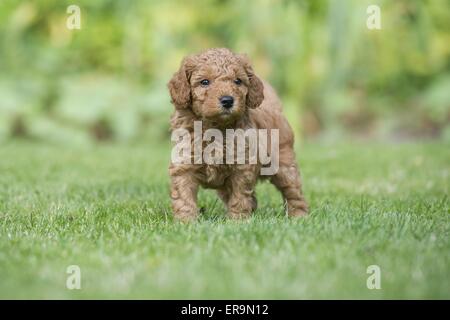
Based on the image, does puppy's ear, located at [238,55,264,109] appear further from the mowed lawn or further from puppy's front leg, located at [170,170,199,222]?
the mowed lawn

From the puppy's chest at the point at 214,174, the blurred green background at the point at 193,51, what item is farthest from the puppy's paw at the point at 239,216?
the blurred green background at the point at 193,51

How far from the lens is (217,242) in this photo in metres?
3.97

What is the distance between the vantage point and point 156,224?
4535mm

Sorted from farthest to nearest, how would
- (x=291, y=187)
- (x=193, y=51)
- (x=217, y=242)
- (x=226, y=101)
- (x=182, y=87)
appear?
1. (x=193, y=51)
2. (x=291, y=187)
3. (x=182, y=87)
4. (x=226, y=101)
5. (x=217, y=242)

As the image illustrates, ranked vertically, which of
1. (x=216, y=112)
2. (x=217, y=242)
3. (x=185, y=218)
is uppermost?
(x=216, y=112)

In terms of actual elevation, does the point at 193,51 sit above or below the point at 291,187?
above

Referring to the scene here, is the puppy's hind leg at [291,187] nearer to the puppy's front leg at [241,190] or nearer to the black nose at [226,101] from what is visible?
the puppy's front leg at [241,190]

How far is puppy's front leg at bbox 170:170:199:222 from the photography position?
461 centimetres

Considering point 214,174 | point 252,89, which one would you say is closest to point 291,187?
point 214,174

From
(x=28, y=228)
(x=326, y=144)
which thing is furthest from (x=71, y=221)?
(x=326, y=144)

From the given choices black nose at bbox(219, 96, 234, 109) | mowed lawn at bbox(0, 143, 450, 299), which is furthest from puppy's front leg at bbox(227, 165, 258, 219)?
black nose at bbox(219, 96, 234, 109)

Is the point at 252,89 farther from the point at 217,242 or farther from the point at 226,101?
the point at 217,242

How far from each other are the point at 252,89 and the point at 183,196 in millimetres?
754

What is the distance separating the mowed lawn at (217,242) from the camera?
3.29m
